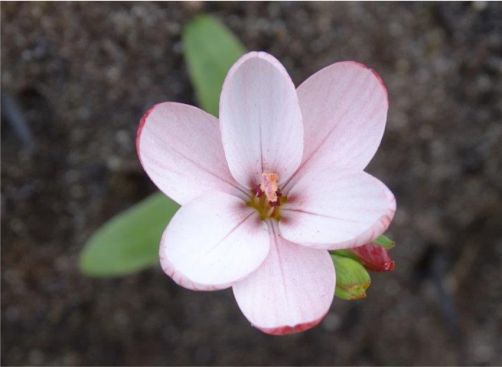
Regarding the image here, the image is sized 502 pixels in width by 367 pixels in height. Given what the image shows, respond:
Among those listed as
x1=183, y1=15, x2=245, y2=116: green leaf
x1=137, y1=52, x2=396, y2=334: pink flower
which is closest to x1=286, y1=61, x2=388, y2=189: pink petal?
x1=137, y1=52, x2=396, y2=334: pink flower

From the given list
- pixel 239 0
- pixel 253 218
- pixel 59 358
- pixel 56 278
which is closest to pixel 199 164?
pixel 253 218

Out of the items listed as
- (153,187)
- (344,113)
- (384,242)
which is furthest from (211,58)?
(384,242)

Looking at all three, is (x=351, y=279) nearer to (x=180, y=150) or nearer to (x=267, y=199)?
(x=267, y=199)

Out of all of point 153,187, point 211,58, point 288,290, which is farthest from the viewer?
point 153,187

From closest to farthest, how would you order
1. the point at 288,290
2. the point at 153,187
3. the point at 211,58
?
the point at 288,290 < the point at 211,58 < the point at 153,187

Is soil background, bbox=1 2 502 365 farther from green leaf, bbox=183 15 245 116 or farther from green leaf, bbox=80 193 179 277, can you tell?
green leaf, bbox=80 193 179 277

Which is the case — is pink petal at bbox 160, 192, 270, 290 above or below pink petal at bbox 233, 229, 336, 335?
above

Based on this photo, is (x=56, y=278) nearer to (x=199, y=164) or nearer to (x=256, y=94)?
(x=199, y=164)
